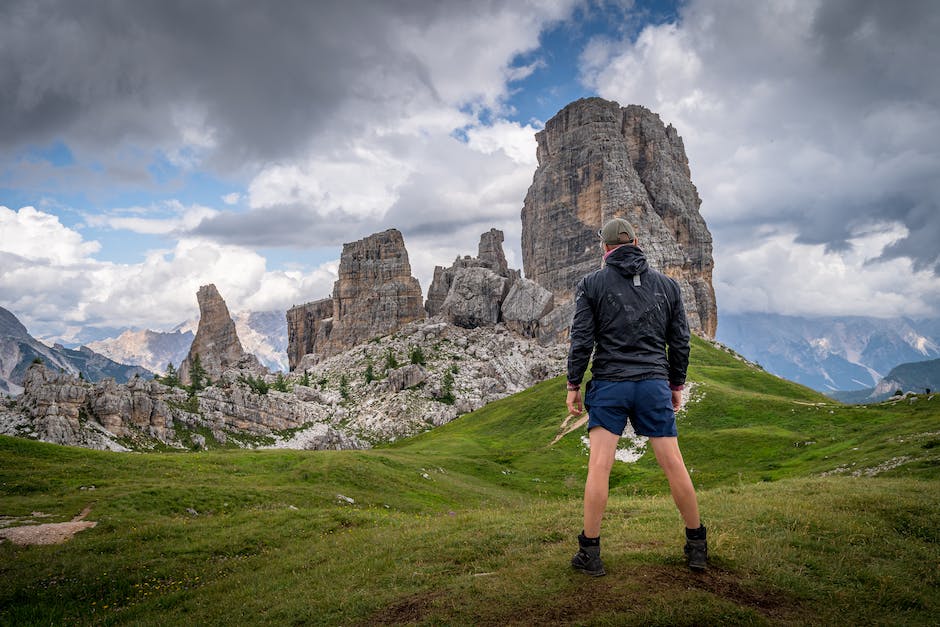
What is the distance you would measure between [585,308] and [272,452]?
142ft

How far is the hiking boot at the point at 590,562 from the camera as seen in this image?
8719 millimetres

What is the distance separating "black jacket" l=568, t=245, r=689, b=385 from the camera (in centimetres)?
910

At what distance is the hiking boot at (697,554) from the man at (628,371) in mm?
16

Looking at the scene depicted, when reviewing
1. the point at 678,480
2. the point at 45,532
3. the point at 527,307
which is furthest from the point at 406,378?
the point at 678,480

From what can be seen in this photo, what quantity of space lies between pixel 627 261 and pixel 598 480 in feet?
12.8

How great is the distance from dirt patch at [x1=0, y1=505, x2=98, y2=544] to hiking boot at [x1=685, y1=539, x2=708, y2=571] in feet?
66.1

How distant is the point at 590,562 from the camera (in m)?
8.83

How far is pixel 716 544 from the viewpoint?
9.68 m

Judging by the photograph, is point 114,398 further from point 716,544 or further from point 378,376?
point 378,376

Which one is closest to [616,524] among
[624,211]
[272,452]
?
[272,452]

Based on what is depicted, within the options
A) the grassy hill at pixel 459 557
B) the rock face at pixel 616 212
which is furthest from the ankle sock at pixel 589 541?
the rock face at pixel 616 212

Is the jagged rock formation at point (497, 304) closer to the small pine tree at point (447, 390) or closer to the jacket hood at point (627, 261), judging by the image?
the small pine tree at point (447, 390)

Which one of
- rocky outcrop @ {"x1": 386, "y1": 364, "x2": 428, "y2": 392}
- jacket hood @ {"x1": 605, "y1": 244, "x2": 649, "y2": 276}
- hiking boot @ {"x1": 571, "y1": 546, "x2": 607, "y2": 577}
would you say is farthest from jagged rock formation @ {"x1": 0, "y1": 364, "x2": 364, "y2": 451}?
jacket hood @ {"x1": 605, "y1": 244, "x2": 649, "y2": 276}

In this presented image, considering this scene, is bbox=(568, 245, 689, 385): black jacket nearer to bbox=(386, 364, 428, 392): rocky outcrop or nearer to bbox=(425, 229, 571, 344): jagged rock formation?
bbox=(386, 364, 428, 392): rocky outcrop
